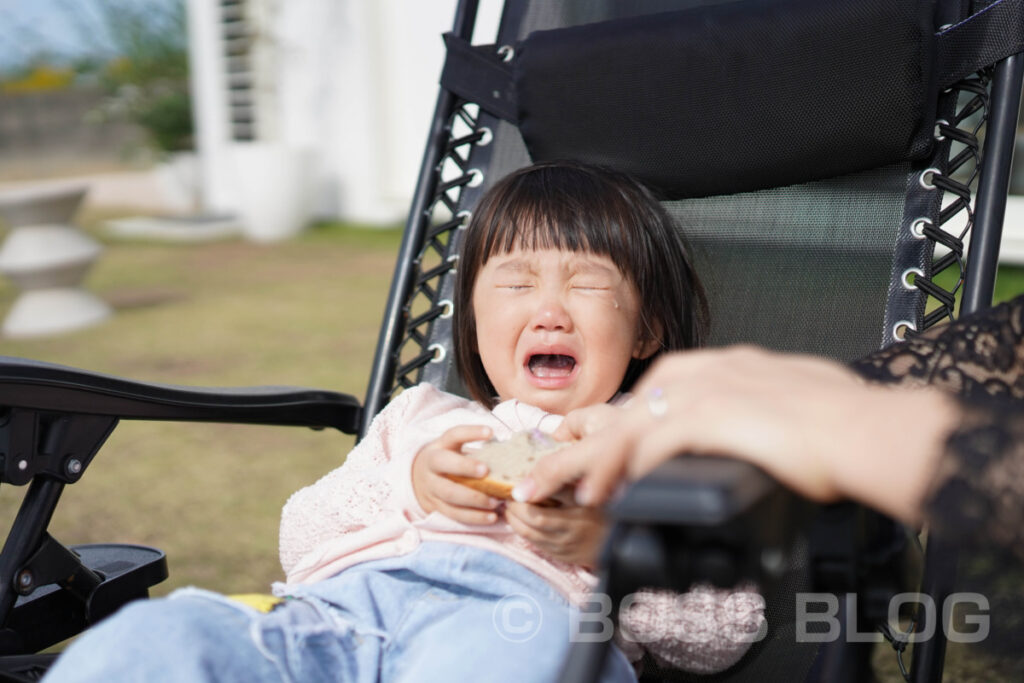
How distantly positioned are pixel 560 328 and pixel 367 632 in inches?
20.1

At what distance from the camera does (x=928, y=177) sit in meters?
1.70

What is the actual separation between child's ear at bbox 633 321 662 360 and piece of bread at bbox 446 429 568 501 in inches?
15.3

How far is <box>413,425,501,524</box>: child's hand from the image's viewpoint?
49.6 inches

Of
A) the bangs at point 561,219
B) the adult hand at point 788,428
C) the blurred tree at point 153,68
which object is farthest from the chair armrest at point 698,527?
the blurred tree at point 153,68

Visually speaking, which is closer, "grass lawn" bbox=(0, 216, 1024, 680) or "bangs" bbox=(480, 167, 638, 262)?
"bangs" bbox=(480, 167, 638, 262)

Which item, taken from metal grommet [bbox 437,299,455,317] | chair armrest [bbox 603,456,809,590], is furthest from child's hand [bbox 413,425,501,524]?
metal grommet [bbox 437,299,455,317]

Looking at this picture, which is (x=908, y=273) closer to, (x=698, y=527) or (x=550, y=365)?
(x=550, y=365)

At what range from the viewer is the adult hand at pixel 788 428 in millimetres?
731

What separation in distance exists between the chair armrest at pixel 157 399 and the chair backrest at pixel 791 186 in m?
0.11

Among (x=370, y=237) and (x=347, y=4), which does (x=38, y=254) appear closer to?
(x=370, y=237)

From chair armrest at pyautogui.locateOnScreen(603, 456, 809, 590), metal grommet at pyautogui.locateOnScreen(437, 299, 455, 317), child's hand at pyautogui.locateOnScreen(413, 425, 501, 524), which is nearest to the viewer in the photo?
chair armrest at pyautogui.locateOnScreen(603, 456, 809, 590)

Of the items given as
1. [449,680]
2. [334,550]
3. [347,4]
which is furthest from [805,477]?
[347,4]

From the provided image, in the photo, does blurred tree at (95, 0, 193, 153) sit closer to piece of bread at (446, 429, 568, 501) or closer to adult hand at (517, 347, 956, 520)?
piece of bread at (446, 429, 568, 501)

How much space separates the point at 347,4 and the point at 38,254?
388cm
